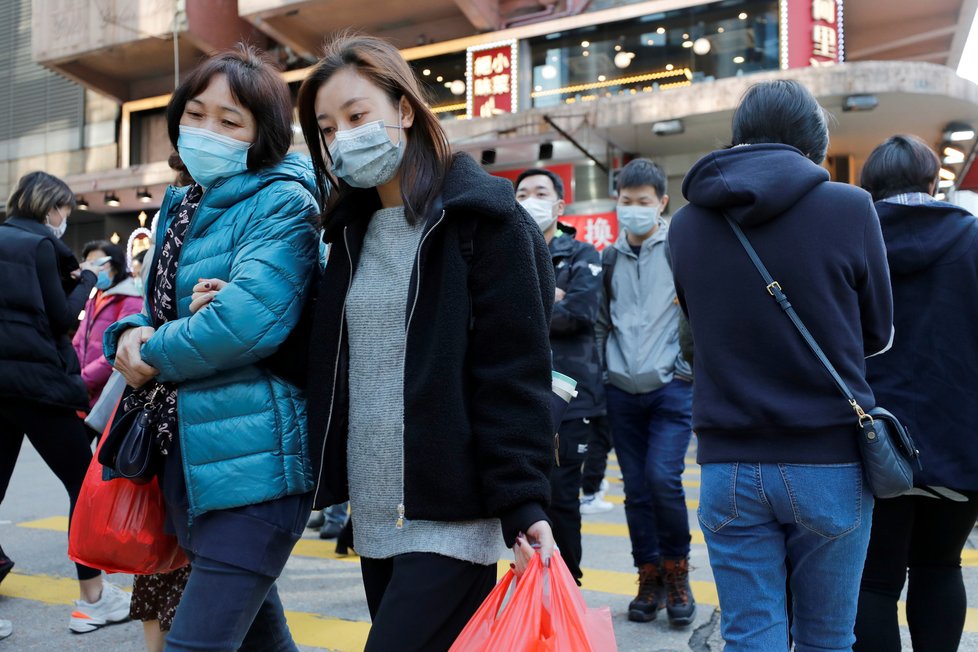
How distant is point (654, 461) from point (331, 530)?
2755 mm

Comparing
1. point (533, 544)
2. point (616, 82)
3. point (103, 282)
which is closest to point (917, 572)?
point (533, 544)

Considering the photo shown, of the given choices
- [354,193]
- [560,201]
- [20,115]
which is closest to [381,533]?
[354,193]

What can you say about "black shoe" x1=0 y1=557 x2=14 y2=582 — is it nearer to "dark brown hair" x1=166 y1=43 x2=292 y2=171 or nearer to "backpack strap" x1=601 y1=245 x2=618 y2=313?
"dark brown hair" x1=166 y1=43 x2=292 y2=171

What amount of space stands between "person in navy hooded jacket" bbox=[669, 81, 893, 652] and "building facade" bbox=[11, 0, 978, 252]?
11.9 metres

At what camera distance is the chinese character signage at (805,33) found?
14.4 m

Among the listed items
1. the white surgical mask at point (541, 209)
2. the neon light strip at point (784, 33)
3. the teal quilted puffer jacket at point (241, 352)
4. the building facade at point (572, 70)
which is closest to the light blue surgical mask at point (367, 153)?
the teal quilted puffer jacket at point (241, 352)

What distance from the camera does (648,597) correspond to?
3969 mm

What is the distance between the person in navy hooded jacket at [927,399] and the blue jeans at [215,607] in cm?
184

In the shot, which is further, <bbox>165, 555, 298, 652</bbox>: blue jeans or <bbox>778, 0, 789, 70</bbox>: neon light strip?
<bbox>778, 0, 789, 70</bbox>: neon light strip

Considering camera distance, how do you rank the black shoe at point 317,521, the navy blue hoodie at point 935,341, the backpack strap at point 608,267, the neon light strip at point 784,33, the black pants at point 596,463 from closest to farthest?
the navy blue hoodie at point 935,341
the backpack strap at point 608,267
the black shoe at point 317,521
the black pants at point 596,463
the neon light strip at point 784,33

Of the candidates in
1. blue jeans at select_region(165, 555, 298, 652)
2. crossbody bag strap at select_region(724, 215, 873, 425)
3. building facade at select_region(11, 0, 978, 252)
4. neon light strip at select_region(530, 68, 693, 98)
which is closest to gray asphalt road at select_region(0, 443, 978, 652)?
blue jeans at select_region(165, 555, 298, 652)

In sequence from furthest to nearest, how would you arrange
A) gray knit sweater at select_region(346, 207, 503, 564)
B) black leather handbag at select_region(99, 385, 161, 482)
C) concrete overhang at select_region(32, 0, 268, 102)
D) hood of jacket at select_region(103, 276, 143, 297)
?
1. concrete overhang at select_region(32, 0, 268, 102)
2. hood of jacket at select_region(103, 276, 143, 297)
3. black leather handbag at select_region(99, 385, 161, 482)
4. gray knit sweater at select_region(346, 207, 503, 564)

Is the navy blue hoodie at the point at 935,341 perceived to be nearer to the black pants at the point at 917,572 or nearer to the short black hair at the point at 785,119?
the black pants at the point at 917,572

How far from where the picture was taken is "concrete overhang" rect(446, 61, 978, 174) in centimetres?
1273
